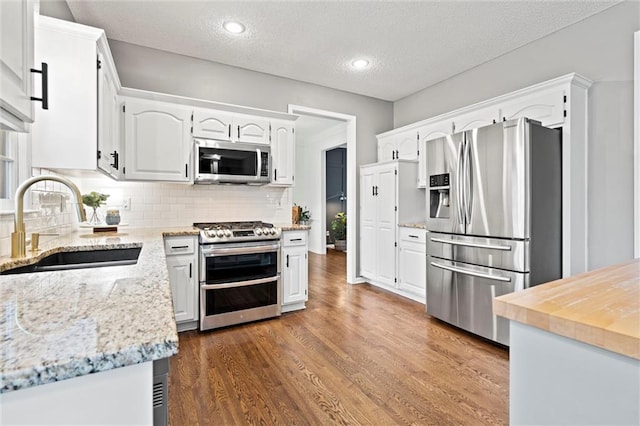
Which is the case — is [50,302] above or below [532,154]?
below

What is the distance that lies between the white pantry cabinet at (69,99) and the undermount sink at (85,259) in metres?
0.54

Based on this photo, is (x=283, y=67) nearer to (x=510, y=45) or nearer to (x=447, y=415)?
(x=510, y=45)

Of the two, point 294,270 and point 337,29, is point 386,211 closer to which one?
point 294,270

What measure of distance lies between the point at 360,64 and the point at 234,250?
8.27ft

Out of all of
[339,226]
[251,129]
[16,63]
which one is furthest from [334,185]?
[16,63]

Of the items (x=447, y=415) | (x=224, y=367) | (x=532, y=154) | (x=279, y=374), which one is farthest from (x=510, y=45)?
(x=224, y=367)

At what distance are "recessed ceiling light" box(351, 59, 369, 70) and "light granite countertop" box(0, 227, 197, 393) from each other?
3.36 m

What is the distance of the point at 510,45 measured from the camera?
3270 mm

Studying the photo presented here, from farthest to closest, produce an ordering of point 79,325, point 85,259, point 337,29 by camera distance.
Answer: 1. point 337,29
2. point 85,259
3. point 79,325

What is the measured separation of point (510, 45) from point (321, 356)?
3501mm

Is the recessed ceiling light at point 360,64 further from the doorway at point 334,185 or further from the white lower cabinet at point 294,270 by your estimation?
→ the doorway at point 334,185

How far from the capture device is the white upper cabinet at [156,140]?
116 inches

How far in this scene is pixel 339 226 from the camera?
25.7 feet

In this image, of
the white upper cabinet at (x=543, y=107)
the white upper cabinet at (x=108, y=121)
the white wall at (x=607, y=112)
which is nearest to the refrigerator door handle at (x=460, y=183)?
the white upper cabinet at (x=543, y=107)
